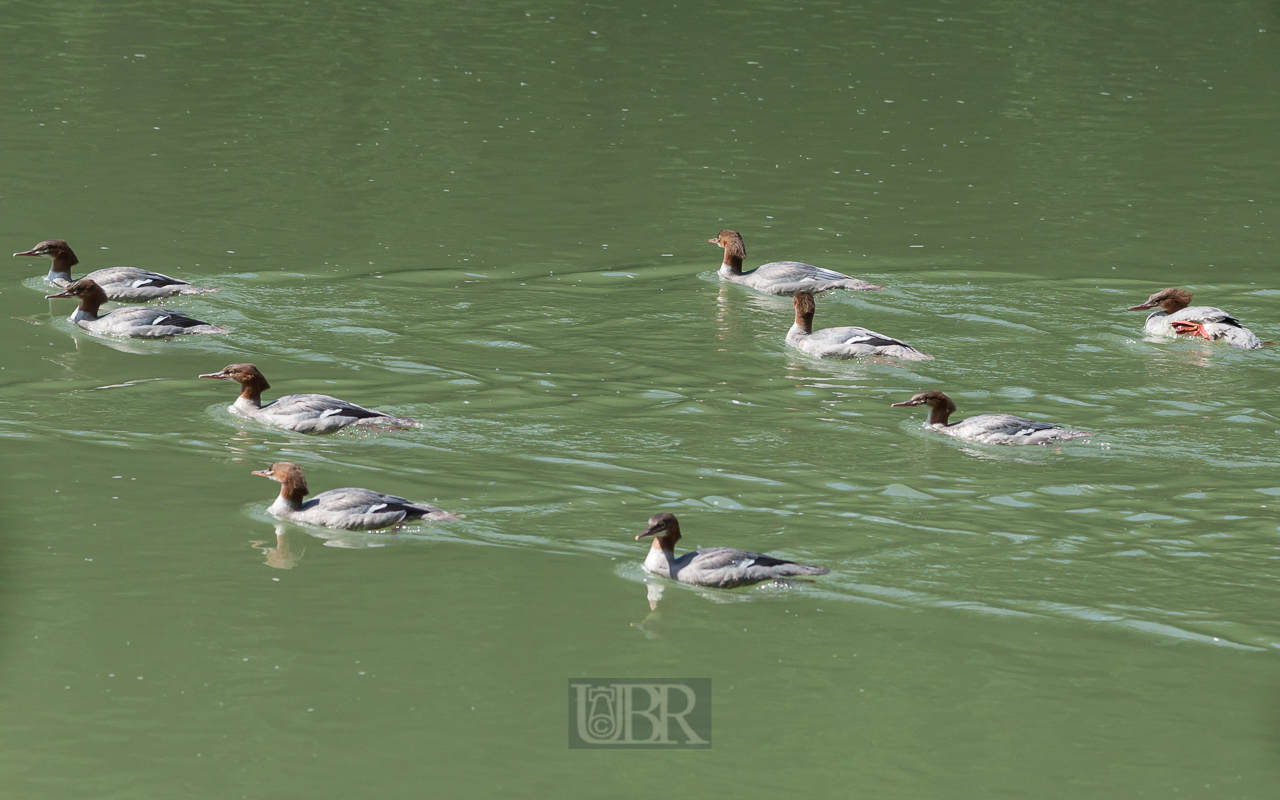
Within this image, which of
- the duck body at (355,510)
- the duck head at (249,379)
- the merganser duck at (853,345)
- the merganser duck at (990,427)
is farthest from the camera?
the merganser duck at (853,345)

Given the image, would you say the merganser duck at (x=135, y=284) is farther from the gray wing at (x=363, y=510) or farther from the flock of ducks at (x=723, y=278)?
the gray wing at (x=363, y=510)

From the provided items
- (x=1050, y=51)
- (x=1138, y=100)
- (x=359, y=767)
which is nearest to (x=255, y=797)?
(x=359, y=767)

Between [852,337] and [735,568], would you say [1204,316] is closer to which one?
[852,337]

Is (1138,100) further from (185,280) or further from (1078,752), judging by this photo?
(1078,752)

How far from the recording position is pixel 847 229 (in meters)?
26.0

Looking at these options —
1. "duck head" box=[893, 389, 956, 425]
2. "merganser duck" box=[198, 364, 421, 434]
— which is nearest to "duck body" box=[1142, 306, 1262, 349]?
"duck head" box=[893, 389, 956, 425]

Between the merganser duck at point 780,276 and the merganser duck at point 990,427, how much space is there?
5.54m

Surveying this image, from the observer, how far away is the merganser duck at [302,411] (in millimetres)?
15945

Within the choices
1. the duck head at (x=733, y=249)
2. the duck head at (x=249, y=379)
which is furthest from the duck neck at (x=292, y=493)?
the duck head at (x=733, y=249)

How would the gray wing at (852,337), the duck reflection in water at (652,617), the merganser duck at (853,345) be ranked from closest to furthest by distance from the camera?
1. the duck reflection in water at (652,617)
2. the merganser duck at (853,345)
3. the gray wing at (852,337)

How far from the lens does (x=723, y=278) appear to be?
2317cm

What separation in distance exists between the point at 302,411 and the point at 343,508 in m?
2.67

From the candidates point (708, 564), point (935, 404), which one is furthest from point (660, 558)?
point (935, 404)

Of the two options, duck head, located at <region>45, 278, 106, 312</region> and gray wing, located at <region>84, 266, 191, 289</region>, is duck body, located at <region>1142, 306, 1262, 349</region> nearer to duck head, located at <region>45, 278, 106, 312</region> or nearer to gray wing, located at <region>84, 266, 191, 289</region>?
gray wing, located at <region>84, 266, 191, 289</region>
